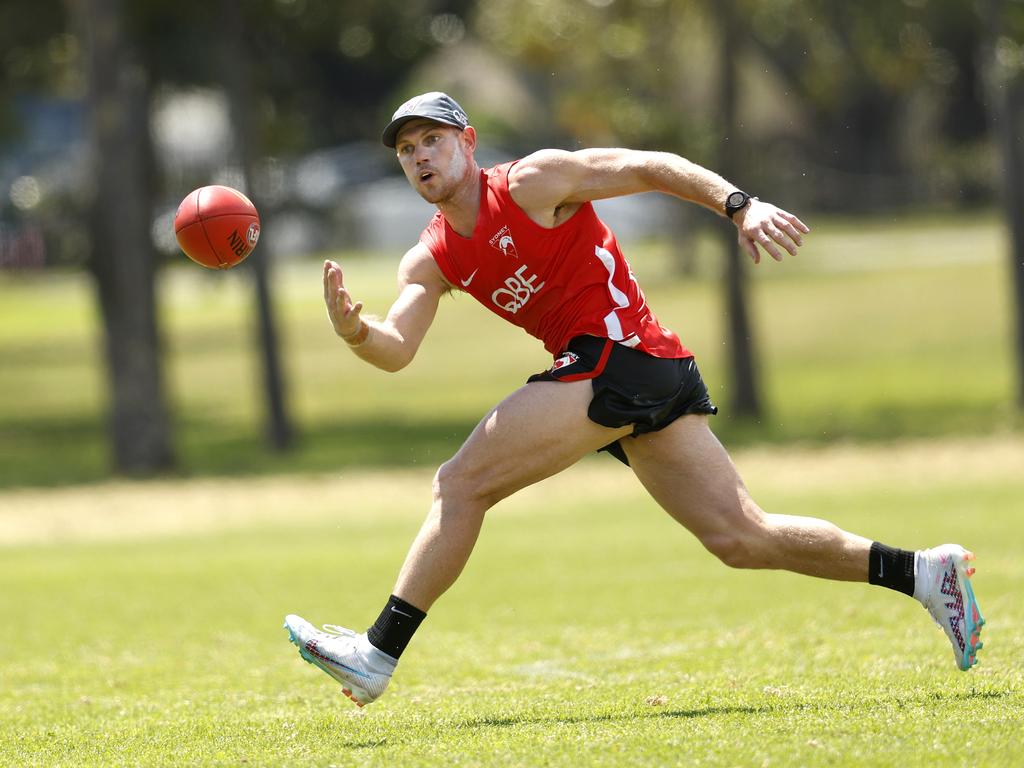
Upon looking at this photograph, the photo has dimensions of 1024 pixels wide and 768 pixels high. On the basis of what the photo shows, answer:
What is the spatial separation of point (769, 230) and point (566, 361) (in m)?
0.93

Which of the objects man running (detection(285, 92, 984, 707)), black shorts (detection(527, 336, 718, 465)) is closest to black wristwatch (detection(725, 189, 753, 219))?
man running (detection(285, 92, 984, 707))

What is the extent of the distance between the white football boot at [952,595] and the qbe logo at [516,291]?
187 centimetres

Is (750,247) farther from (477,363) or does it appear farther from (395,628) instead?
(477,363)

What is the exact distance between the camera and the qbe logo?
646 cm

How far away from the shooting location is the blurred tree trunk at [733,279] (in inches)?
931

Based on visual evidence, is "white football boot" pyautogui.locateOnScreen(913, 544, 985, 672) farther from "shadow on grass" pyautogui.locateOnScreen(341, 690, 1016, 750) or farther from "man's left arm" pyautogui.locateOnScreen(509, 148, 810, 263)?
"man's left arm" pyautogui.locateOnScreen(509, 148, 810, 263)

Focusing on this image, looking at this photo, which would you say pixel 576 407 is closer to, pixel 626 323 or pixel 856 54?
pixel 626 323

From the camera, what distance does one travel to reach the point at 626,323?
6.46 meters

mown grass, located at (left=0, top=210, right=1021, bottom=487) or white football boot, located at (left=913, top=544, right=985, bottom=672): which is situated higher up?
white football boot, located at (left=913, top=544, right=985, bottom=672)

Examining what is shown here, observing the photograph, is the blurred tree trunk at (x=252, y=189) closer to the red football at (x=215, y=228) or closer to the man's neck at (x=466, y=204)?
the red football at (x=215, y=228)

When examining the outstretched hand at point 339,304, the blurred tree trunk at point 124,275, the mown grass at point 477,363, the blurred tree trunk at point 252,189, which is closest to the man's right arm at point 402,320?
the outstretched hand at point 339,304

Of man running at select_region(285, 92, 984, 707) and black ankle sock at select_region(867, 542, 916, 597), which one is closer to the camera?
man running at select_region(285, 92, 984, 707)

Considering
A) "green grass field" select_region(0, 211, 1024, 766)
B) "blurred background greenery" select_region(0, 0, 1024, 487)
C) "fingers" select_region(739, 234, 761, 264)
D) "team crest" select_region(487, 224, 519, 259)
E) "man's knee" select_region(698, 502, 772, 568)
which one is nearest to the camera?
"green grass field" select_region(0, 211, 1024, 766)

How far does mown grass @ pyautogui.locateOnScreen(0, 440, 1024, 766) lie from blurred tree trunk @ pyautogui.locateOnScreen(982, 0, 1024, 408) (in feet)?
17.4
